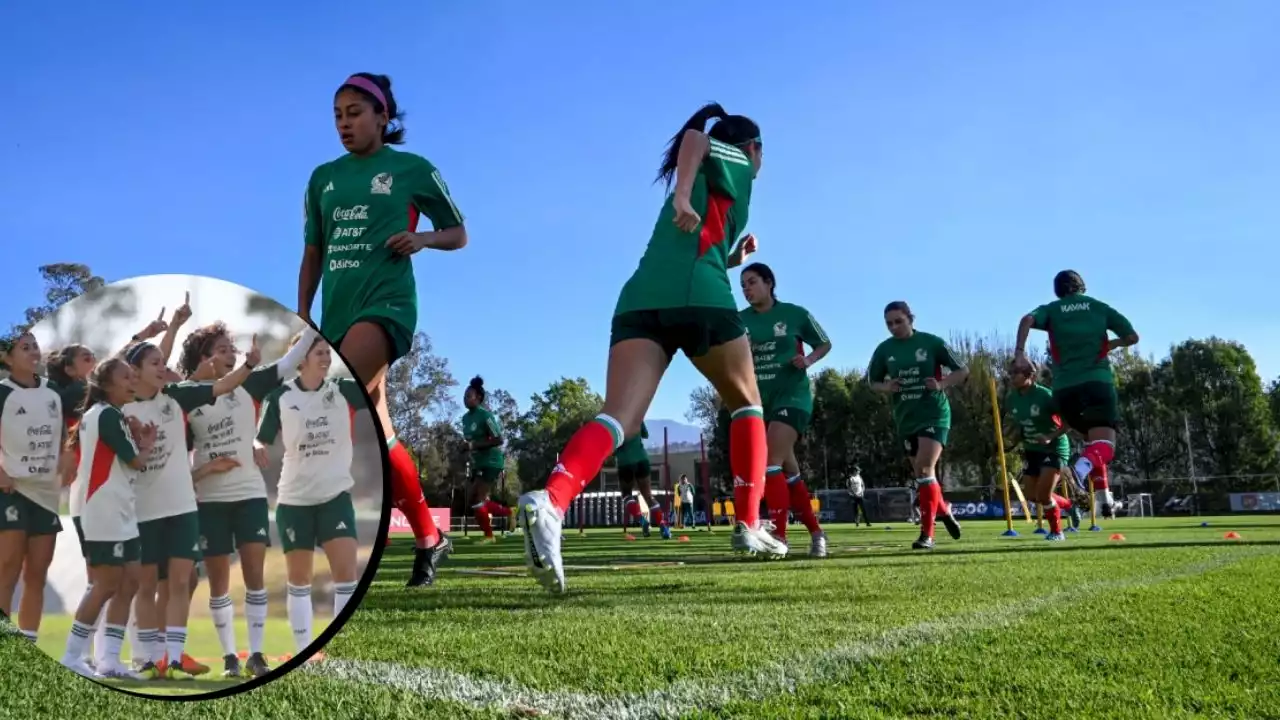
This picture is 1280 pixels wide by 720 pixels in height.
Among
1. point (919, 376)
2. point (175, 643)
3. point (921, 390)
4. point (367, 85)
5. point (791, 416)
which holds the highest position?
point (367, 85)

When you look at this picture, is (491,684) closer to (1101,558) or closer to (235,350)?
(235,350)

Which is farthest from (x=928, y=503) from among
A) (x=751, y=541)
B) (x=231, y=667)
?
(x=231, y=667)

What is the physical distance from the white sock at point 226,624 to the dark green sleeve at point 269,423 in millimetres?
313

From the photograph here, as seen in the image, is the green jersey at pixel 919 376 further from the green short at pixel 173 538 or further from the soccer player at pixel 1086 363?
the green short at pixel 173 538

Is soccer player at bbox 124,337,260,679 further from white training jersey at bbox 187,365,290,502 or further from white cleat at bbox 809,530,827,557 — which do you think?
white cleat at bbox 809,530,827,557

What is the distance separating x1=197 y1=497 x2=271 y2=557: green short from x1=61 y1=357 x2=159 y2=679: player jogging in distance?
5.4 inches

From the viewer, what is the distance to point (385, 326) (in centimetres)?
410

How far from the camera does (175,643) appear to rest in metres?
1.72

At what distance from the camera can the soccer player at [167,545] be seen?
1702 millimetres

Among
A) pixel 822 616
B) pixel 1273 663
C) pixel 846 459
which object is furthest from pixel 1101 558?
pixel 846 459

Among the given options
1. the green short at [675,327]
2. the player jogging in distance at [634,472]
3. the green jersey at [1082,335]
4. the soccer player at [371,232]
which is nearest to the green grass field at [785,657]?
the green short at [675,327]

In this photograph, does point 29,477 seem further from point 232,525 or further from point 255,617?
point 255,617

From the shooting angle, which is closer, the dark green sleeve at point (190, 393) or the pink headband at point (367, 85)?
the dark green sleeve at point (190, 393)

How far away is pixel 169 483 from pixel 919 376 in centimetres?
875
